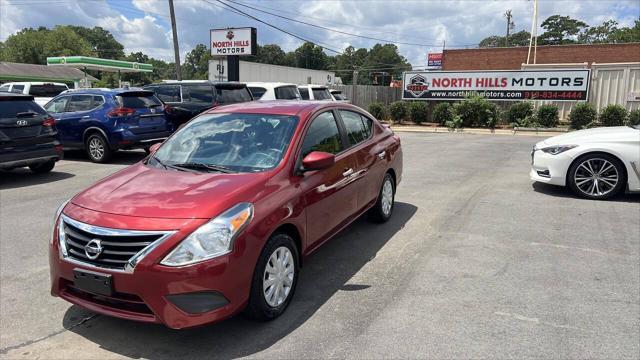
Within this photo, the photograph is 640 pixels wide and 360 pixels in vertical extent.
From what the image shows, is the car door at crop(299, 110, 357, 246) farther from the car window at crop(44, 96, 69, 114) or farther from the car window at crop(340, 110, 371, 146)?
the car window at crop(44, 96, 69, 114)

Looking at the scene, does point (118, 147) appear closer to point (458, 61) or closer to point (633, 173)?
point (633, 173)

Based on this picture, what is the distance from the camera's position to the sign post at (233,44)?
2895 centimetres

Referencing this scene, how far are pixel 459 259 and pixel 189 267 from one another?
2.97 metres

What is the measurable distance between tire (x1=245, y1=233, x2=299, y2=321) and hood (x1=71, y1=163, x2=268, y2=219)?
0.41 metres

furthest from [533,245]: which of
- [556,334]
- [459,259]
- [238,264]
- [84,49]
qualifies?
[84,49]

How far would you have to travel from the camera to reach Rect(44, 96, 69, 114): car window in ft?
39.2

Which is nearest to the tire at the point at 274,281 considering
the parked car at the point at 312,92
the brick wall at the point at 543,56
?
the parked car at the point at 312,92

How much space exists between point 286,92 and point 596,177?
393 inches

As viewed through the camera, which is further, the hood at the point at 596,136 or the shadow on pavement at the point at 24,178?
the shadow on pavement at the point at 24,178

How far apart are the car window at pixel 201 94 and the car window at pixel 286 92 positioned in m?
2.69

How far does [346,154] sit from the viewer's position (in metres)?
5.14

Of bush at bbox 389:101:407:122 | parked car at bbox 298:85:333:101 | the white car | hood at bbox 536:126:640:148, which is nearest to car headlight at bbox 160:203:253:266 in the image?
the white car

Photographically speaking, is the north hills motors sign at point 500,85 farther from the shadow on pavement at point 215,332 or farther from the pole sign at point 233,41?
the shadow on pavement at point 215,332

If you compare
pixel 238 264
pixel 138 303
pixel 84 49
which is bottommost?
pixel 138 303
